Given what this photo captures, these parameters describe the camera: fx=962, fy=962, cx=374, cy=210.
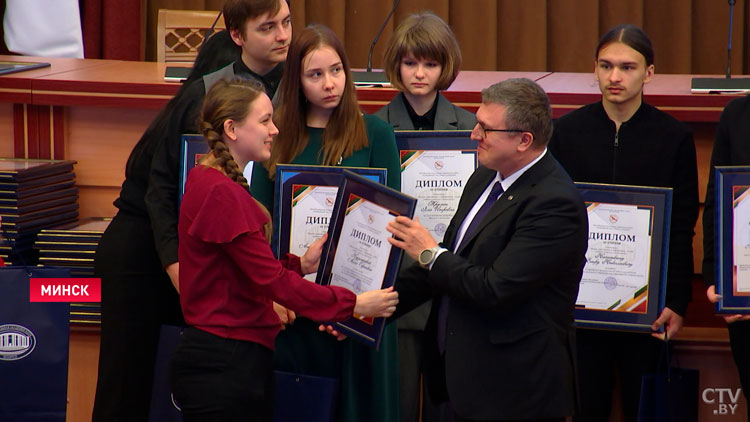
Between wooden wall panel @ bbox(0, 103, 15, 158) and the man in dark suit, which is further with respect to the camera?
wooden wall panel @ bbox(0, 103, 15, 158)

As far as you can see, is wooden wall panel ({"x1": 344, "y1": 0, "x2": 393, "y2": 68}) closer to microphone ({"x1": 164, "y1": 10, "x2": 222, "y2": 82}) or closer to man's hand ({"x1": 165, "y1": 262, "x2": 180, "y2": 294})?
microphone ({"x1": 164, "y1": 10, "x2": 222, "y2": 82})

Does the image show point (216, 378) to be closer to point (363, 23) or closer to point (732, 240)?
point (732, 240)

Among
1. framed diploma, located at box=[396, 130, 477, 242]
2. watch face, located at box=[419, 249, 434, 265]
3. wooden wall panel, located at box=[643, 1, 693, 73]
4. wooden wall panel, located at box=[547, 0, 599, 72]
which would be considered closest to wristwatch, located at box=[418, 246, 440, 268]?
watch face, located at box=[419, 249, 434, 265]

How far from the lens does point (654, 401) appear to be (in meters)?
2.91

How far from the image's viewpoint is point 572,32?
6.28 m

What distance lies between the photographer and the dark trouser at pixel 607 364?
9.80 feet

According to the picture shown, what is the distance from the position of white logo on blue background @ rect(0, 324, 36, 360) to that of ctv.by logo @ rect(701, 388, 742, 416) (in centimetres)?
216

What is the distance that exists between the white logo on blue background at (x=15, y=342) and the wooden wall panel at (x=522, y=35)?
416cm

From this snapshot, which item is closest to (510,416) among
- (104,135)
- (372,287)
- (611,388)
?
(372,287)

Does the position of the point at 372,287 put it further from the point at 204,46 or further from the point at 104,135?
the point at 104,135

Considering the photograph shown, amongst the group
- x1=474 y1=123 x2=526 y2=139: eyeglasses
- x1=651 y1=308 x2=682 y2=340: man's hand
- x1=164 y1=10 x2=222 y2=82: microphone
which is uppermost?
x1=164 y1=10 x2=222 y2=82: microphone

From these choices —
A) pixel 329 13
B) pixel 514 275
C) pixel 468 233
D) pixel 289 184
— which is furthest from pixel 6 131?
pixel 329 13

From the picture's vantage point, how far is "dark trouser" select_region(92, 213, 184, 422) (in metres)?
2.90

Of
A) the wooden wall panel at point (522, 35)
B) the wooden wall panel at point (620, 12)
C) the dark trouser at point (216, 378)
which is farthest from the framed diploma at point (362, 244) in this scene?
the wooden wall panel at point (620, 12)
